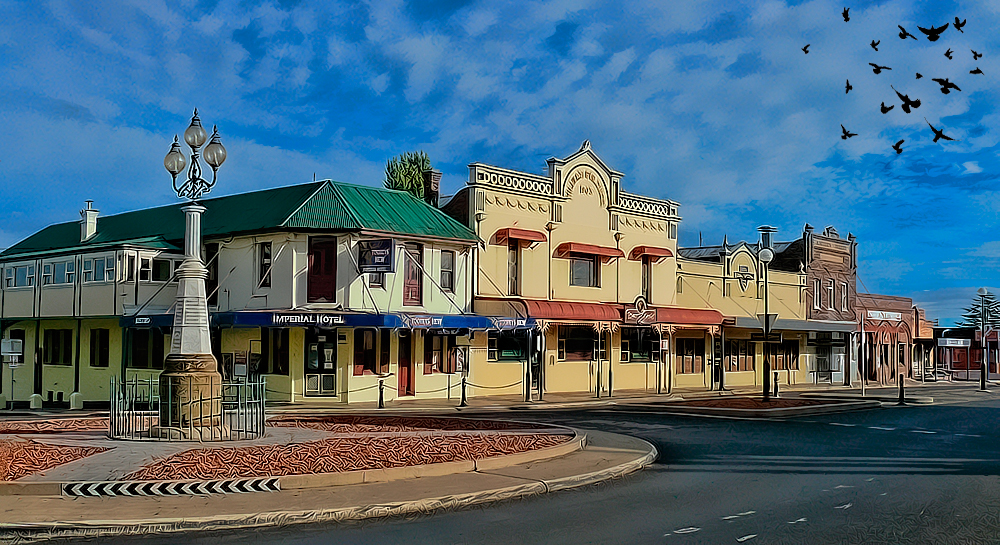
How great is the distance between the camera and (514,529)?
997 cm

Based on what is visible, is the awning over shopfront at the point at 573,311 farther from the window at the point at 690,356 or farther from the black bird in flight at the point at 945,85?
the black bird in flight at the point at 945,85

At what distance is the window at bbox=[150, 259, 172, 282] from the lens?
112ft

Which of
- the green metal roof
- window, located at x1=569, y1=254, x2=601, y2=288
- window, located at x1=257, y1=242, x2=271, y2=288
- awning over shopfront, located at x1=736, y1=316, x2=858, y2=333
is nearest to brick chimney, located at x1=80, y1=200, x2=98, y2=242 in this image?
the green metal roof

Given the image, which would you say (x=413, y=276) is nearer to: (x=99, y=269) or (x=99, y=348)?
(x=99, y=269)

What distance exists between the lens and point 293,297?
31.4m

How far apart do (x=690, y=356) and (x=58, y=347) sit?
91.4 ft

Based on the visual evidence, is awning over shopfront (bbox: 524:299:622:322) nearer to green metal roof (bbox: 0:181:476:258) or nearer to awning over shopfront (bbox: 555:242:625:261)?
awning over shopfront (bbox: 555:242:625:261)

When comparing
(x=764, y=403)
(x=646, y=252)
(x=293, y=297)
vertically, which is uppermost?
(x=646, y=252)

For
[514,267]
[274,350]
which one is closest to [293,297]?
[274,350]

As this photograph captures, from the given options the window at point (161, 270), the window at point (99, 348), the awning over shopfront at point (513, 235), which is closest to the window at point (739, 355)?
the awning over shopfront at point (513, 235)

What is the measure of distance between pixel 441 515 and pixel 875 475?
7.32 m

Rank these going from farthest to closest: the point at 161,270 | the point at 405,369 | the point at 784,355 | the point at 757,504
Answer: the point at 784,355, the point at 161,270, the point at 405,369, the point at 757,504

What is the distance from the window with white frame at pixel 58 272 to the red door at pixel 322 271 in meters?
10.4

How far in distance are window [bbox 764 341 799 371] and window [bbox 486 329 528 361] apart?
705 inches
